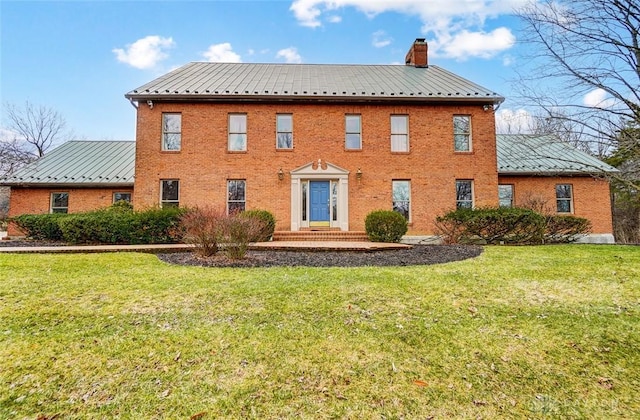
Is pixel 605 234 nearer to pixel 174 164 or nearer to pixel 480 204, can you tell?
pixel 480 204

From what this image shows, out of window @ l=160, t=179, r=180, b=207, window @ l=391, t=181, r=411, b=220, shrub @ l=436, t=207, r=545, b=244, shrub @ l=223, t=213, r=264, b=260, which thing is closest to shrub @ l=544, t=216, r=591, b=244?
shrub @ l=436, t=207, r=545, b=244

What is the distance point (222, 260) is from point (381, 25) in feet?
47.2

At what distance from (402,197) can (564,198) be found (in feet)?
28.4

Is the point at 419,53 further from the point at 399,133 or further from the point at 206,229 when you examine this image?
the point at 206,229

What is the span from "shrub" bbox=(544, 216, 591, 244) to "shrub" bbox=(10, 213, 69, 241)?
59.4 feet

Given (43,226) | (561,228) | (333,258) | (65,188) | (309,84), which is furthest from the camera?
(65,188)

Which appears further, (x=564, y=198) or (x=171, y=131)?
(x=564, y=198)

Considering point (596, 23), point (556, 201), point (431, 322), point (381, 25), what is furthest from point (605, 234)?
point (431, 322)

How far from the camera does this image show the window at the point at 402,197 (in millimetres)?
14320

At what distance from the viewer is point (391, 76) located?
655 inches

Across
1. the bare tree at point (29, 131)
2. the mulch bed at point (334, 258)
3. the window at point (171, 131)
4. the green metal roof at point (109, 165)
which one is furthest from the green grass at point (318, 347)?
the bare tree at point (29, 131)

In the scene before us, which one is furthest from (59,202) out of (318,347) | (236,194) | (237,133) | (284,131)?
(318,347)

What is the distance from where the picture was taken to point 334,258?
8.71 meters

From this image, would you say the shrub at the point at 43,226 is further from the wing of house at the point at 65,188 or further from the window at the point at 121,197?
the window at the point at 121,197
